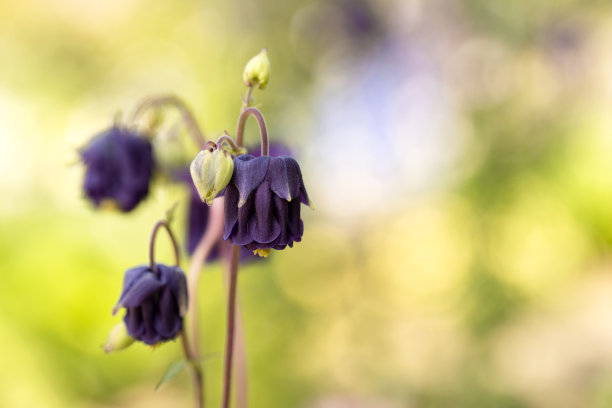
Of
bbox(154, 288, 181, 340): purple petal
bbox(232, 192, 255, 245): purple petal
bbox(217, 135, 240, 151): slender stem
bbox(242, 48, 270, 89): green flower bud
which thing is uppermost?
bbox(242, 48, 270, 89): green flower bud

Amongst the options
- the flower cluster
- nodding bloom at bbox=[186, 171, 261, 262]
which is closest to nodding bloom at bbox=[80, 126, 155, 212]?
the flower cluster

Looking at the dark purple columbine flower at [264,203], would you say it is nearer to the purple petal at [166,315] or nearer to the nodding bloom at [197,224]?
the purple petal at [166,315]

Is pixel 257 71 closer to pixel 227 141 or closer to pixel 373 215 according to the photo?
pixel 227 141

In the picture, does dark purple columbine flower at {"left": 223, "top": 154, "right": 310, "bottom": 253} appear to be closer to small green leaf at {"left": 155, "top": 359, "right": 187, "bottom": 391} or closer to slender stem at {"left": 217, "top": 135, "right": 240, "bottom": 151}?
slender stem at {"left": 217, "top": 135, "right": 240, "bottom": 151}

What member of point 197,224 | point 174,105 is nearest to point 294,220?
point 174,105

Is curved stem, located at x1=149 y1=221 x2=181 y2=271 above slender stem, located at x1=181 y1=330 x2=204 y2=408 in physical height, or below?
above

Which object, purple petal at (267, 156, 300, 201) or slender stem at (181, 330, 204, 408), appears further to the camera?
slender stem at (181, 330, 204, 408)

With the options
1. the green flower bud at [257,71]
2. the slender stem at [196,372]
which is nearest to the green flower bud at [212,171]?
the green flower bud at [257,71]

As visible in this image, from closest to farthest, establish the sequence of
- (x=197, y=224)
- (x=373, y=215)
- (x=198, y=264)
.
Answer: (x=198, y=264), (x=197, y=224), (x=373, y=215)
